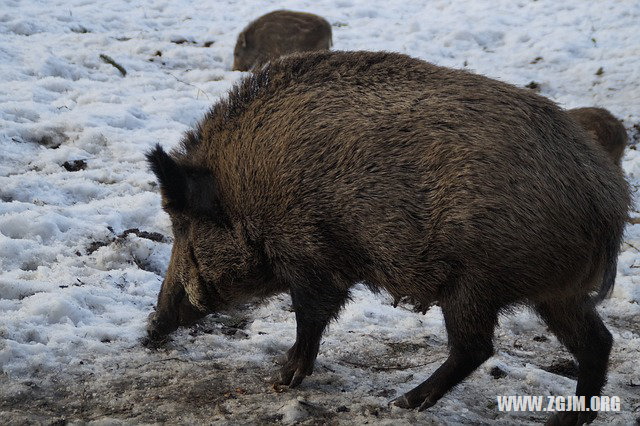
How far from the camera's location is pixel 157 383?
3.99 m

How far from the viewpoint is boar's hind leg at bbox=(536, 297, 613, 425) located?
4078 mm

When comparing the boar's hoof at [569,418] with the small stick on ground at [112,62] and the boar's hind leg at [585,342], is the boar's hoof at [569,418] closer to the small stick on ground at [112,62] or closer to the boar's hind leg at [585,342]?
the boar's hind leg at [585,342]

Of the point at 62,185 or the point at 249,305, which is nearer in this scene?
the point at 249,305

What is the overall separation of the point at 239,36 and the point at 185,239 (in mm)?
6404

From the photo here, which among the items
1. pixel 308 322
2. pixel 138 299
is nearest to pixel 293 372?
pixel 308 322

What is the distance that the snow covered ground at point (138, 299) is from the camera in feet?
12.8

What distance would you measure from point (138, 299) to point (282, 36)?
20.3 feet

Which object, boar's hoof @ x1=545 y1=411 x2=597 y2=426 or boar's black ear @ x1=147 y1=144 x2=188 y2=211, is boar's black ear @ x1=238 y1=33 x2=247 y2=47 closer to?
boar's black ear @ x1=147 y1=144 x2=188 y2=211

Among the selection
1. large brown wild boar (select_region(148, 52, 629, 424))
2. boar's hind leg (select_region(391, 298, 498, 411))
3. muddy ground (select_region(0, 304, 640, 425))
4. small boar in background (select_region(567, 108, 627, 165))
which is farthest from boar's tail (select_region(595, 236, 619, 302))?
small boar in background (select_region(567, 108, 627, 165))

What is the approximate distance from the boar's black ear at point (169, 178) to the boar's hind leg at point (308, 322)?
77 cm

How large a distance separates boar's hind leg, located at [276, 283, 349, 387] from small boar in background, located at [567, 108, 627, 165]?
4258 mm

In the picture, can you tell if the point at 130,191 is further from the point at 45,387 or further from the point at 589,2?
the point at 589,2

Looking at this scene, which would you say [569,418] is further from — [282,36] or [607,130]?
[282,36]

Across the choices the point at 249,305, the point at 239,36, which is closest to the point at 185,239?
the point at 249,305
